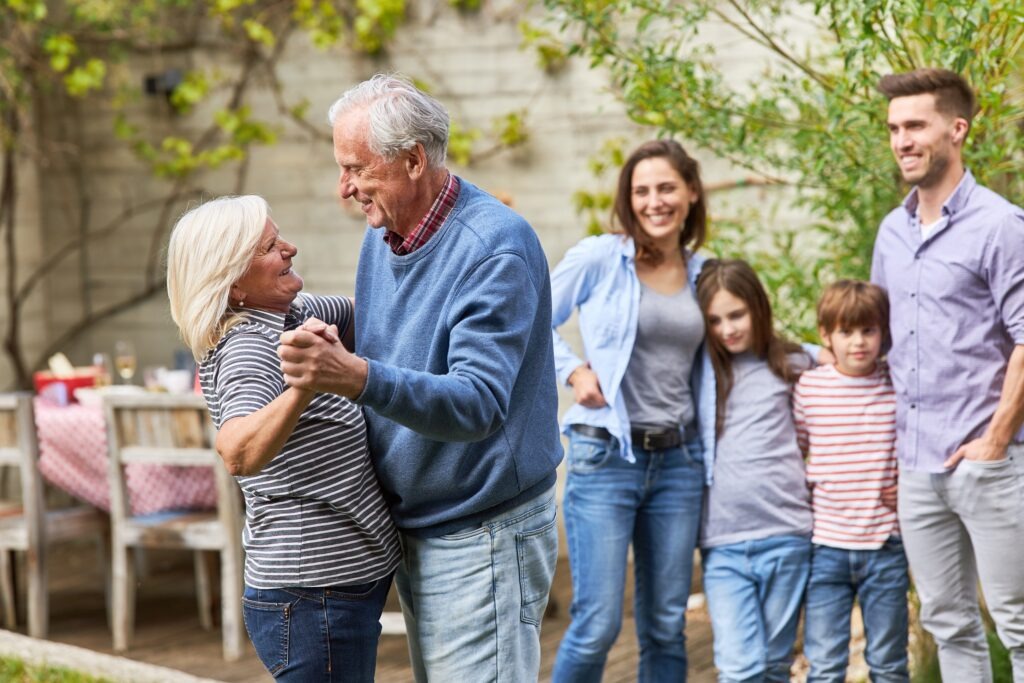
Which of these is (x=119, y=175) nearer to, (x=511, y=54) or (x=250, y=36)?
(x=250, y=36)

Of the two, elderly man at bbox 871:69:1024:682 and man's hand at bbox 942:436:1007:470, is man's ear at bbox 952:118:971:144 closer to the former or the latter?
elderly man at bbox 871:69:1024:682

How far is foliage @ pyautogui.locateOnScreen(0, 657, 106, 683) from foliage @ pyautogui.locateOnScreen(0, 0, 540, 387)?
2.84 m

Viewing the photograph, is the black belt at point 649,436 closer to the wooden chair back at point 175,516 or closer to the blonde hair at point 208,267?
the blonde hair at point 208,267

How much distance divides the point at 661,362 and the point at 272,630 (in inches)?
52.0

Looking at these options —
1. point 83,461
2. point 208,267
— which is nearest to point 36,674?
point 83,461

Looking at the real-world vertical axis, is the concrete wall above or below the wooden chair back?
above

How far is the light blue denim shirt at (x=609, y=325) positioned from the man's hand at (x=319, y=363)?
1.33 m

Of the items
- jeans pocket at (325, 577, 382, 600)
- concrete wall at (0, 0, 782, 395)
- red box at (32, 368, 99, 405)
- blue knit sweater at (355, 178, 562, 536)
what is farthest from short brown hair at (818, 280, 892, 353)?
red box at (32, 368, 99, 405)

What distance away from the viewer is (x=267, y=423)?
6.62 feet

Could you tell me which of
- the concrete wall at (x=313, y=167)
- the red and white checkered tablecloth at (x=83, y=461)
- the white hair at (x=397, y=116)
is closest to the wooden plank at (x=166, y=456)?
the red and white checkered tablecloth at (x=83, y=461)

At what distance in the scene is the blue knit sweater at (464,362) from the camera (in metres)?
2.02

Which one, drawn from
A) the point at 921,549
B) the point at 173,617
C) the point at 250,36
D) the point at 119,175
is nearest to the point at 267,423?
the point at 921,549

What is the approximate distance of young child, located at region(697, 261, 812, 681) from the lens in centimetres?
323

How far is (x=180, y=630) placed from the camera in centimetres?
488
